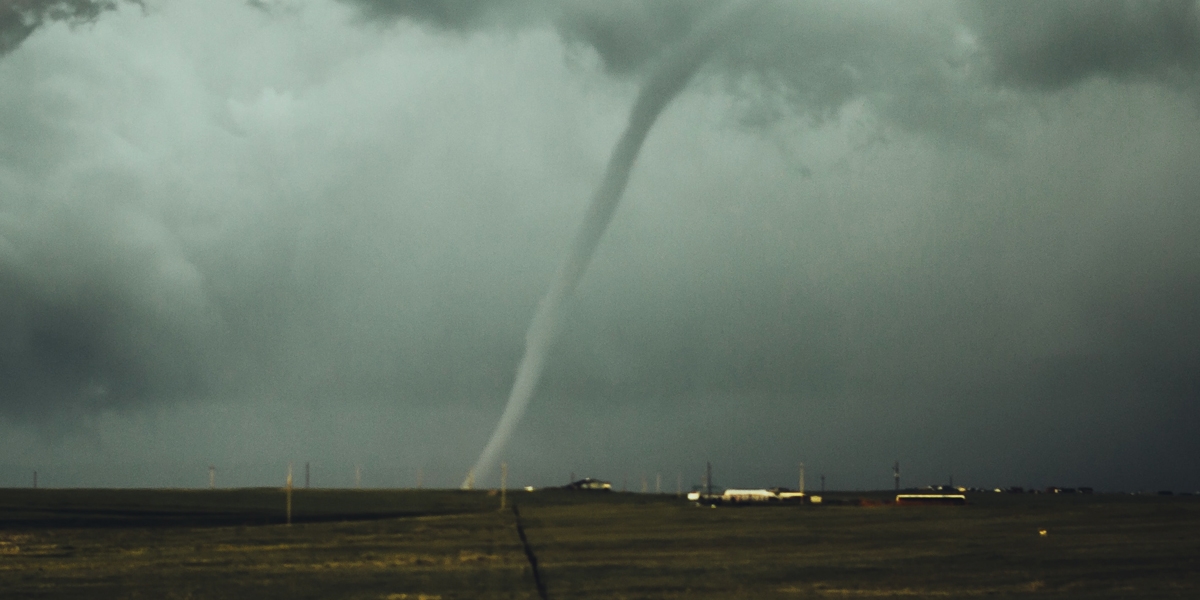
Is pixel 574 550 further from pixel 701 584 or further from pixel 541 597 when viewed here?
pixel 541 597

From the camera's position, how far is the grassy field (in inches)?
2037

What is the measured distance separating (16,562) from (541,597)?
36970mm

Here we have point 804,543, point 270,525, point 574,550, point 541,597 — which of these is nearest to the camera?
point 541,597

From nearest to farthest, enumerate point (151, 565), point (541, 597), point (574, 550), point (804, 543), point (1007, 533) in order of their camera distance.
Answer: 1. point (541, 597)
2. point (151, 565)
3. point (574, 550)
4. point (804, 543)
5. point (1007, 533)

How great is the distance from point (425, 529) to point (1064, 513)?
207 ft

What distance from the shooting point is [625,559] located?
68062mm

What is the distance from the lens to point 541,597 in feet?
157

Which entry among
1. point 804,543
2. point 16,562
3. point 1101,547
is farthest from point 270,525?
point 1101,547

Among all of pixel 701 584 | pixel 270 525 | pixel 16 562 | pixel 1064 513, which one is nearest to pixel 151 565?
pixel 16 562

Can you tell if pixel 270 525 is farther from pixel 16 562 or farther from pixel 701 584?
pixel 701 584

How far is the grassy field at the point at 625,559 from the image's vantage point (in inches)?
2037

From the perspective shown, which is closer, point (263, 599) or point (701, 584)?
point (263, 599)

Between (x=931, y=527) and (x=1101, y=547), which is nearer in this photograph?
(x=1101, y=547)

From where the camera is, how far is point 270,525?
11381cm
